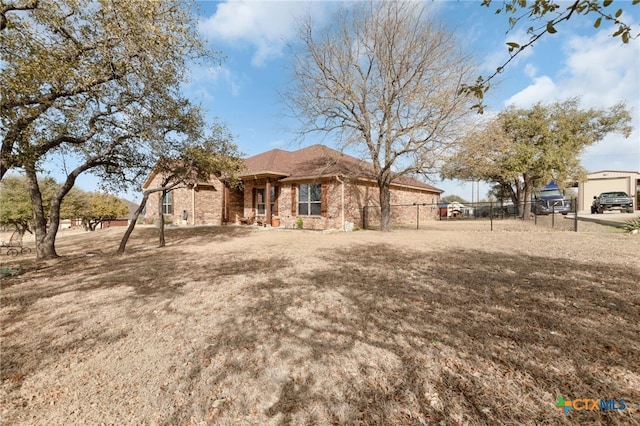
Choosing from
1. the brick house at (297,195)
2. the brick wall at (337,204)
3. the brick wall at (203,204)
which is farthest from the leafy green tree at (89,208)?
the brick wall at (337,204)

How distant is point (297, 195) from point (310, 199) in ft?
3.10

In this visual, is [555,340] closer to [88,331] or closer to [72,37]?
[88,331]

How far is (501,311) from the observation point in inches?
144

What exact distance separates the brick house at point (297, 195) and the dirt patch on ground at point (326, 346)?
9.21 metres

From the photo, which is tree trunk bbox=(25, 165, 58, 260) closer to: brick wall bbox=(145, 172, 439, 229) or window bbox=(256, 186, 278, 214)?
brick wall bbox=(145, 172, 439, 229)

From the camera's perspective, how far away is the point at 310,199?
51.7 ft

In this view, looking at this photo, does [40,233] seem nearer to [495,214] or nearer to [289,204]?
[289,204]

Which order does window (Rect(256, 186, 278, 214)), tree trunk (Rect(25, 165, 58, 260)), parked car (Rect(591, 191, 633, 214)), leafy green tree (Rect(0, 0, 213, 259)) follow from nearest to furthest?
leafy green tree (Rect(0, 0, 213, 259)) → tree trunk (Rect(25, 165, 58, 260)) → window (Rect(256, 186, 278, 214)) → parked car (Rect(591, 191, 633, 214))

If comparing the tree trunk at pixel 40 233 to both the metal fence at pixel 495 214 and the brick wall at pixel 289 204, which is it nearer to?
the brick wall at pixel 289 204

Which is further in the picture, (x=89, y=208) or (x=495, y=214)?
(x=89, y=208)

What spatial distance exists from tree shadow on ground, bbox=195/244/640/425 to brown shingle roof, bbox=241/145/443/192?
1019 cm

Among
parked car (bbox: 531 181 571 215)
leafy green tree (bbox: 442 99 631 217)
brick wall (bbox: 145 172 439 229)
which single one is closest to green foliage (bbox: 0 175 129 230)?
brick wall (bbox: 145 172 439 229)

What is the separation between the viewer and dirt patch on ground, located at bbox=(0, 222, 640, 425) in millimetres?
2123

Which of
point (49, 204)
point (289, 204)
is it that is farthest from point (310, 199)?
point (49, 204)
